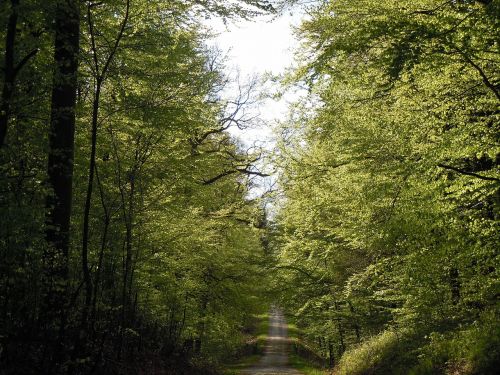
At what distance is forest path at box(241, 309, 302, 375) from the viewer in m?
21.4

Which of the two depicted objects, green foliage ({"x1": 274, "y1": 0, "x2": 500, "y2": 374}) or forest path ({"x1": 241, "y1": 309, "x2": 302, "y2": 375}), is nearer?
green foliage ({"x1": 274, "y1": 0, "x2": 500, "y2": 374})

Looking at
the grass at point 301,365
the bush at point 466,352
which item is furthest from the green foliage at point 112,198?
the grass at point 301,365

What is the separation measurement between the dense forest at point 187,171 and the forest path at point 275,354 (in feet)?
23.3

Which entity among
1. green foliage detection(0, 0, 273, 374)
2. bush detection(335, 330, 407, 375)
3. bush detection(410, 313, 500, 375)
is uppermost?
green foliage detection(0, 0, 273, 374)

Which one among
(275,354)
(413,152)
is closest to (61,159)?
(413,152)

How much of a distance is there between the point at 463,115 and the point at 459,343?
16.4 feet

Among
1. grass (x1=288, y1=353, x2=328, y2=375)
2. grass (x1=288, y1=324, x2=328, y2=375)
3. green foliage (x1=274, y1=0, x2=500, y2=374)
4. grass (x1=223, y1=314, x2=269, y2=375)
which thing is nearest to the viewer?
green foliage (x1=274, y1=0, x2=500, y2=374)

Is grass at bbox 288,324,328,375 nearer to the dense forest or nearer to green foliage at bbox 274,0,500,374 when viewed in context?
the dense forest

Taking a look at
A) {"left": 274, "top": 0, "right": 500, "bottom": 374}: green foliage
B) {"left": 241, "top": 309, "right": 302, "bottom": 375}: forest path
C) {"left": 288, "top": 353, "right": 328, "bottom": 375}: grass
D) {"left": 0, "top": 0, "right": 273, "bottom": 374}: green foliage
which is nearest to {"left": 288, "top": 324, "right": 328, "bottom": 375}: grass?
{"left": 288, "top": 353, "right": 328, "bottom": 375}: grass

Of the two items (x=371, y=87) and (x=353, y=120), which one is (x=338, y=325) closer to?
(x=353, y=120)

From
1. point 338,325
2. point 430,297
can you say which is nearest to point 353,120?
point 430,297

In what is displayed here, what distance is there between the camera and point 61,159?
24.9ft

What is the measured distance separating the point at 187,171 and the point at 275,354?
23.7 m

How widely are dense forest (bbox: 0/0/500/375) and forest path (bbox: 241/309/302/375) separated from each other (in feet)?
23.3
